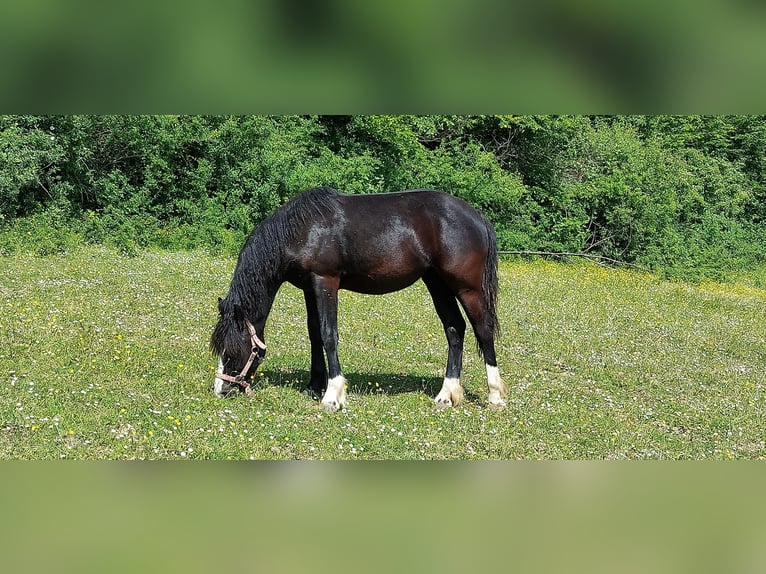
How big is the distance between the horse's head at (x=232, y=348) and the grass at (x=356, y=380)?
0.83 feet

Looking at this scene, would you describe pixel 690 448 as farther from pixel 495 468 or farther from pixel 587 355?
pixel 495 468

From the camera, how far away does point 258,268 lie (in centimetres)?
862

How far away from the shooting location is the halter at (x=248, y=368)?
8.57m

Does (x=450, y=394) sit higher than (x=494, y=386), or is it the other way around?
(x=494, y=386)

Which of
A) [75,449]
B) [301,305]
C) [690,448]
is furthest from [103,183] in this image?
[690,448]

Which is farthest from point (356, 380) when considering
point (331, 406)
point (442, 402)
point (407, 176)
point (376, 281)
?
point (407, 176)

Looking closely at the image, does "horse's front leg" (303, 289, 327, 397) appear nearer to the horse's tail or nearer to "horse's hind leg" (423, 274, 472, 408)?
"horse's hind leg" (423, 274, 472, 408)

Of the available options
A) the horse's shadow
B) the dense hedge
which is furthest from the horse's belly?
the dense hedge

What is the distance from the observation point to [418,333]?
13.8 meters

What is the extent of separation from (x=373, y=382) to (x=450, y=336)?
138cm

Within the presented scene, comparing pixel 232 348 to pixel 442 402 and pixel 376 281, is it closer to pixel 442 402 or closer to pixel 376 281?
pixel 376 281

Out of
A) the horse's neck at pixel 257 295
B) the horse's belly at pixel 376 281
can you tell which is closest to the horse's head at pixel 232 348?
the horse's neck at pixel 257 295

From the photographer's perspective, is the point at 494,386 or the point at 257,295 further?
the point at 494,386

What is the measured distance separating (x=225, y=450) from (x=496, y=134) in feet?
88.2
